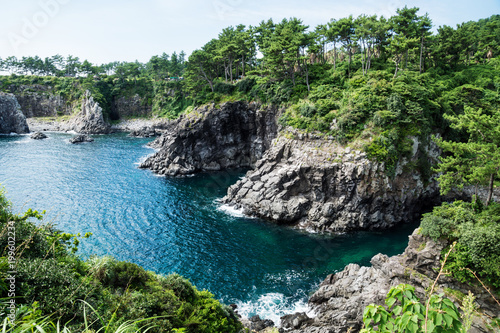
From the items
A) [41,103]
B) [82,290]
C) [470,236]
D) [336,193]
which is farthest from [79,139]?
[470,236]

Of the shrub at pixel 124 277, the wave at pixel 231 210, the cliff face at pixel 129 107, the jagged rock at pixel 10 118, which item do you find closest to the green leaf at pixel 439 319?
the shrub at pixel 124 277

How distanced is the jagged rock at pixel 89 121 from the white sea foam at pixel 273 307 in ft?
344

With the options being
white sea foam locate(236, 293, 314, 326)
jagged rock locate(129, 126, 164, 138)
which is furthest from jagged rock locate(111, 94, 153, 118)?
white sea foam locate(236, 293, 314, 326)

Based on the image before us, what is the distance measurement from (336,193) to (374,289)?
1775 centimetres

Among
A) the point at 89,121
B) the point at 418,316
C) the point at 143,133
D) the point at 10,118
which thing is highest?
the point at 10,118

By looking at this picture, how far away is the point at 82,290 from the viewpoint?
11828 mm

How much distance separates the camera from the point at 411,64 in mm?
60469

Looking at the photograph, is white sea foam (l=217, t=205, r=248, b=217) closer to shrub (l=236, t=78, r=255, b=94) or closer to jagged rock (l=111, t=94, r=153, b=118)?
shrub (l=236, t=78, r=255, b=94)

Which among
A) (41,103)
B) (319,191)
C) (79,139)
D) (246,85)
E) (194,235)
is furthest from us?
(41,103)

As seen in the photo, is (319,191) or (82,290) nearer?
(82,290)

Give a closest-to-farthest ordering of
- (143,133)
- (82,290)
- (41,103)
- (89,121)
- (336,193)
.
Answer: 1. (82,290)
2. (336,193)
3. (143,133)
4. (89,121)
5. (41,103)

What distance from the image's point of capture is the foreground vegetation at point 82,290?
10055 millimetres

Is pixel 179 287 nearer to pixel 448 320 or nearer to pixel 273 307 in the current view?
pixel 273 307

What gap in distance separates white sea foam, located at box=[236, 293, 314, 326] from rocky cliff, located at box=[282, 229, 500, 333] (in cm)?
88
